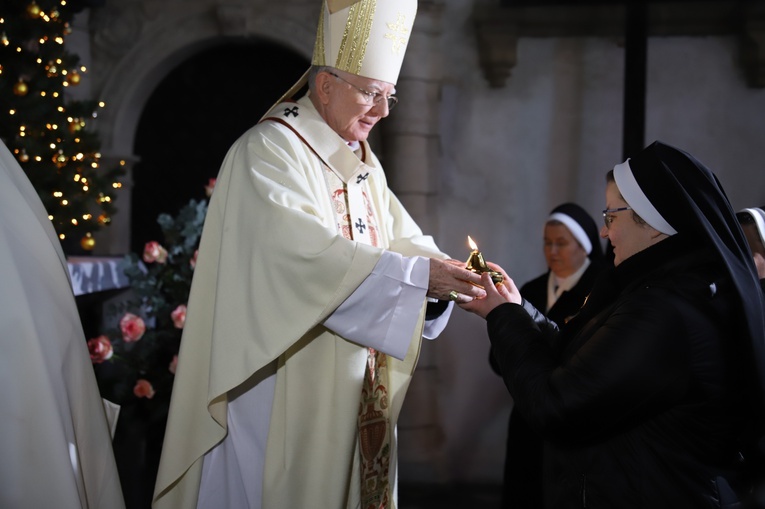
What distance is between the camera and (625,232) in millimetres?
1967

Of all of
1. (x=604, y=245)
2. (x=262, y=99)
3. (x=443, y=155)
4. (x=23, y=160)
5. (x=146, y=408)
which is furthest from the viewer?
(x=262, y=99)

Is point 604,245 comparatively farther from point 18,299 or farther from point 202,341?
point 18,299

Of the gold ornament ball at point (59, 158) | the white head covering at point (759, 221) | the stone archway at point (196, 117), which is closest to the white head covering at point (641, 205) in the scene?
the white head covering at point (759, 221)

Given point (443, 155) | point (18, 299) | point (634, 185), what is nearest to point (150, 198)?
point (443, 155)

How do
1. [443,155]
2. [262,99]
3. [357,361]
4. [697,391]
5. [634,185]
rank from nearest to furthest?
[697,391], [634,185], [357,361], [443,155], [262,99]

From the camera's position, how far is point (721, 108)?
5539 millimetres

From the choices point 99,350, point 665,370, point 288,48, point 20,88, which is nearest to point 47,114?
point 20,88

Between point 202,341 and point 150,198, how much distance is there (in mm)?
4145

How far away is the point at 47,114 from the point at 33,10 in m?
0.63

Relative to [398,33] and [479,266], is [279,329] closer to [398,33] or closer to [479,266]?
[479,266]

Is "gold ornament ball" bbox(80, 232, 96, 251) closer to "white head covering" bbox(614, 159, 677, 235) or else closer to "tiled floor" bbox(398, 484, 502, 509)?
"tiled floor" bbox(398, 484, 502, 509)

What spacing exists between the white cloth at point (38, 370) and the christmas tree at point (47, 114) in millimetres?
2916

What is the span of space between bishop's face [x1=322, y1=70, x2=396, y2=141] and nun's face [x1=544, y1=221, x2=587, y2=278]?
6.07 ft

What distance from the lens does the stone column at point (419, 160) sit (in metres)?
5.63
